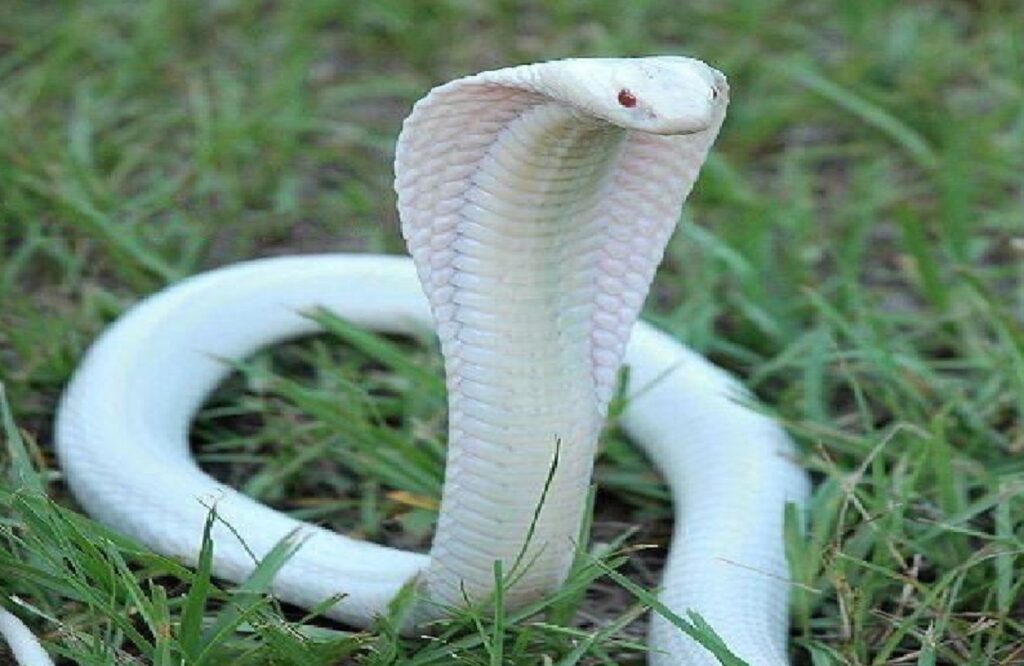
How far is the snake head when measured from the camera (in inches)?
76.0

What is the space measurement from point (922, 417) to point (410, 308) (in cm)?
94

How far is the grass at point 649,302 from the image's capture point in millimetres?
2580

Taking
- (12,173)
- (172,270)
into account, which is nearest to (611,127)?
(172,270)

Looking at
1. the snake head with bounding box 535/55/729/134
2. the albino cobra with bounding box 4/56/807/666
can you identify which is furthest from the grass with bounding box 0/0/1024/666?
the snake head with bounding box 535/55/729/134

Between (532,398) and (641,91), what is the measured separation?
55 centimetres

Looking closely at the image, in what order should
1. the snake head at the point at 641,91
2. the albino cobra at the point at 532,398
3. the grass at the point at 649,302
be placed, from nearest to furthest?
1. the snake head at the point at 641,91
2. the albino cobra at the point at 532,398
3. the grass at the point at 649,302

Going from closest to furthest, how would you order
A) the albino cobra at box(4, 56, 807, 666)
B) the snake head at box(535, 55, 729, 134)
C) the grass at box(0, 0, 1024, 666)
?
the snake head at box(535, 55, 729, 134), the albino cobra at box(4, 56, 807, 666), the grass at box(0, 0, 1024, 666)

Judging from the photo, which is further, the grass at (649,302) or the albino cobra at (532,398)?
the grass at (649,302)

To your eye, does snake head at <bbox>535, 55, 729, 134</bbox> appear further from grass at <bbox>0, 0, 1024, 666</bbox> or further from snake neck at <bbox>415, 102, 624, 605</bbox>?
grass at <bbox>0, 0, 1024, 666</bbox>

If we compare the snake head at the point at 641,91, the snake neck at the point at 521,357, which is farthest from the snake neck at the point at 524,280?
the snake head at the point at 641,91

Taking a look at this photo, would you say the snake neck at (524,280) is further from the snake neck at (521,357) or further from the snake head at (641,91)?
the snake head at (641,91)

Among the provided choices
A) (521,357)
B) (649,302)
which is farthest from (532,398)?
→ (649,302)

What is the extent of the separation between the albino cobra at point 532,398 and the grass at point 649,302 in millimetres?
75

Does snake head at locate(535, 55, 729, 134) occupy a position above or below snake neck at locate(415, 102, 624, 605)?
above
